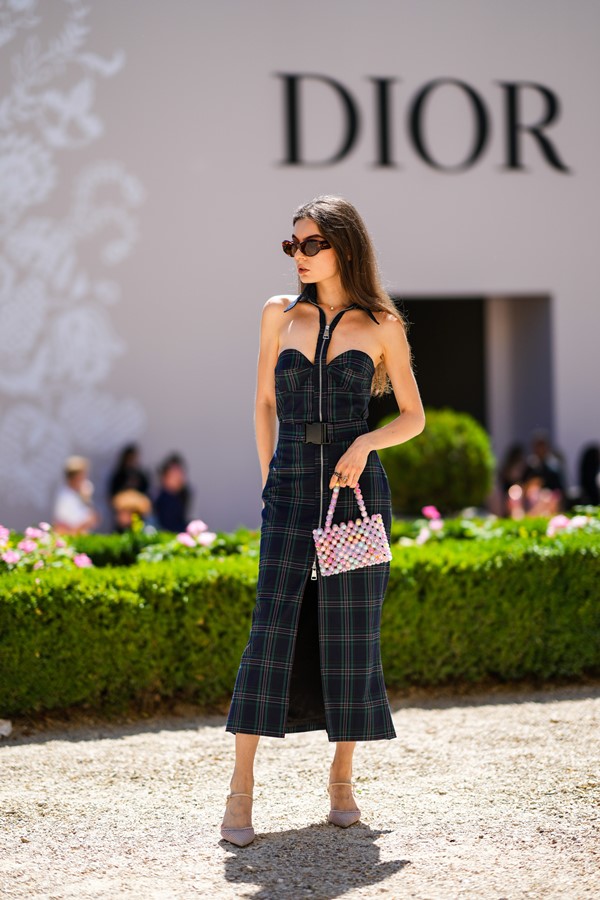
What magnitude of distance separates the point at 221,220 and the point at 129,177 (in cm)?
108

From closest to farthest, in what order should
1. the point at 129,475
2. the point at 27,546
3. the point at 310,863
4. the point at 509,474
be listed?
the point at 310,863 → the point at 27,546 → the point at 129,475 → the point at 509,474

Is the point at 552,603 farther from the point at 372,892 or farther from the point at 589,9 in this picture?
the point at 589,9

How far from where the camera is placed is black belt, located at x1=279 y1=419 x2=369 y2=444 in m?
3.75

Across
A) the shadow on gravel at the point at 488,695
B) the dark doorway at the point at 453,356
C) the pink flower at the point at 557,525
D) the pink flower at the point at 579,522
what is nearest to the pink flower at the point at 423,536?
the pink flower at the point at 557,525

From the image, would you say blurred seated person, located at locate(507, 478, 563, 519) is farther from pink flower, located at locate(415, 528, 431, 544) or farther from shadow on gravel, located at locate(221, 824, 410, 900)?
shadow on gravel, located at locate(221, 824, 410, 900)

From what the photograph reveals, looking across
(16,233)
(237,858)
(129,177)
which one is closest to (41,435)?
(16,233)

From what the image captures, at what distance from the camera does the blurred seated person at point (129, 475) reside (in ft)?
39.7

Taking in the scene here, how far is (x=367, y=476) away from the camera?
379 centimetres

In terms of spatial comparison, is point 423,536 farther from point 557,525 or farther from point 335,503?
point 335,503

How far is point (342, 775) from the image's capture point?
3.79 metres

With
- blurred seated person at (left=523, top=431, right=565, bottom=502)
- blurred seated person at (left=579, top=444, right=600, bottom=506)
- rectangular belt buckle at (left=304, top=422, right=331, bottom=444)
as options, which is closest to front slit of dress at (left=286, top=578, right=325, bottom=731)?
rectangular belt buckle at (left=304, top=422, right=331, bottom=444)

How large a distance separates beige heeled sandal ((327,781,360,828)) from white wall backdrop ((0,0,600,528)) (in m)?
9.02

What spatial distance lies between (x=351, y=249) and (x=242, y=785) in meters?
1.70

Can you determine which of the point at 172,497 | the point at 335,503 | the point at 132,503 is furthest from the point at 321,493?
the point at 172,497
